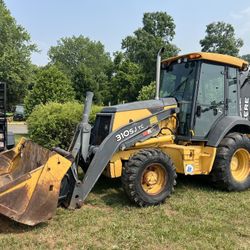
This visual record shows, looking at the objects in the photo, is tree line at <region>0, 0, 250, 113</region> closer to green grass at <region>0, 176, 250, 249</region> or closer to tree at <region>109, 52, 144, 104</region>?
tree at <region>109, 52, 144, 104</region>

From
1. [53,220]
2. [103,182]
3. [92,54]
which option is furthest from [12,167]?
[92,54]

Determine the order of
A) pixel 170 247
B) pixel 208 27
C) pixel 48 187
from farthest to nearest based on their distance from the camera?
1. pixel 208 27
2. pixel 48 187
3. pixel 170 247

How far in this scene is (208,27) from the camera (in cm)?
6122

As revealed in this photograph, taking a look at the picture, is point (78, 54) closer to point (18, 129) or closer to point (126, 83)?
point (126, 83)

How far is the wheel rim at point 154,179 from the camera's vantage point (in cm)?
571

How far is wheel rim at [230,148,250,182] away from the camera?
6.74 meters

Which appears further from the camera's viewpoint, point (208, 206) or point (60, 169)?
point (208, 206)

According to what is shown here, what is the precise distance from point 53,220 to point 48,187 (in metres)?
0.59

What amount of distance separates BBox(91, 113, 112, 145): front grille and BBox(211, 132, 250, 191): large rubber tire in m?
1.96

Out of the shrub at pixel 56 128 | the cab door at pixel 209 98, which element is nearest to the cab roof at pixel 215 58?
the cab door at pixel 209 98

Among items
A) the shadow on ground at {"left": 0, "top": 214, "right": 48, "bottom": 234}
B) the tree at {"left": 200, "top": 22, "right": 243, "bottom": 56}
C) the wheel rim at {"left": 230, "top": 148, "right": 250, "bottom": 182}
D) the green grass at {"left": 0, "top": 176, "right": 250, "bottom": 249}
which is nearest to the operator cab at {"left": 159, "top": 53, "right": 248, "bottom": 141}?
the wheel rim at {"left": 230, "top": 148, "right": 250, "bottom": 182}

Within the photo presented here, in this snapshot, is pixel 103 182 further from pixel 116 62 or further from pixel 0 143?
pixel 116 62

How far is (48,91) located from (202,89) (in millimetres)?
13124

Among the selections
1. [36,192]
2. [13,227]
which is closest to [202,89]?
[36,192]
